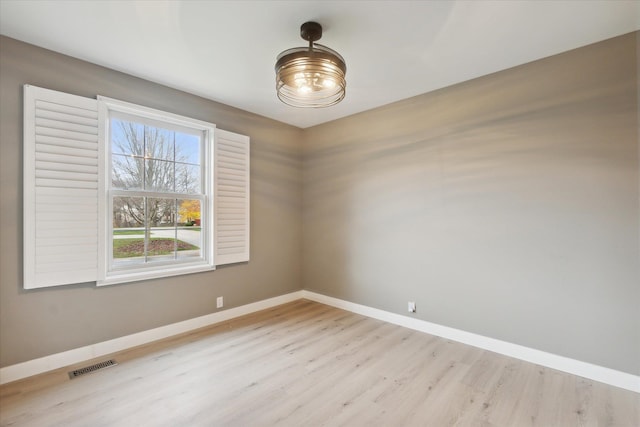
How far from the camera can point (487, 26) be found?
220cm

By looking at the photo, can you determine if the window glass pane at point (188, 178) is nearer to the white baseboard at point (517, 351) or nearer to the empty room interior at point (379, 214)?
the empty room interior at point (379, 214)

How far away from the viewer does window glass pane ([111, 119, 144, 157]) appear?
2.93m

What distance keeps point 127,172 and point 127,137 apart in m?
0.35

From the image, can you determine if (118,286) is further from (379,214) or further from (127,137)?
(379,214)

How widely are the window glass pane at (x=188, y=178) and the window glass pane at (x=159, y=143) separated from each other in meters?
0.15

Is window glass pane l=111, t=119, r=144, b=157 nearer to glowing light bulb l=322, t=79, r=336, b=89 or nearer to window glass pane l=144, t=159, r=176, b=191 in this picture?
window glass pane l=144, t=159, r=176, b=191

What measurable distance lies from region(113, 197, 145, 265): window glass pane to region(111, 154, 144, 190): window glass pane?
0.44 feet

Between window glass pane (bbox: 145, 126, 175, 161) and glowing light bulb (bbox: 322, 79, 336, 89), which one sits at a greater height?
glowing light bulb (bbox: 322, 79, 336, 89)

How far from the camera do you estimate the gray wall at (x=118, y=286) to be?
2318mm

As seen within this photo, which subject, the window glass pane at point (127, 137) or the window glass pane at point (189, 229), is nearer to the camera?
the window glass pane at point (127, 137)

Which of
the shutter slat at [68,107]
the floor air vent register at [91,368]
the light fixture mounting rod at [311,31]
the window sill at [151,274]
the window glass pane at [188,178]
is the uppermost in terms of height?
the light fixture mounting rod at [311,31]

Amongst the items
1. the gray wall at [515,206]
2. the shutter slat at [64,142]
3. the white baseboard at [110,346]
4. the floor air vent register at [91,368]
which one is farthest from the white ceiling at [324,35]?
the floor air vent register at [91,368]

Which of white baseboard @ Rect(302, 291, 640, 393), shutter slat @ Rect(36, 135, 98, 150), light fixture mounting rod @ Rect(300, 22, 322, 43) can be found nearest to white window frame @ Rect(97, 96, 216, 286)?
shutter slat @ Rect(36, 135, 98, 150)

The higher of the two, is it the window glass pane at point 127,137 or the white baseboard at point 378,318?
the window glass pane at point 127,137
